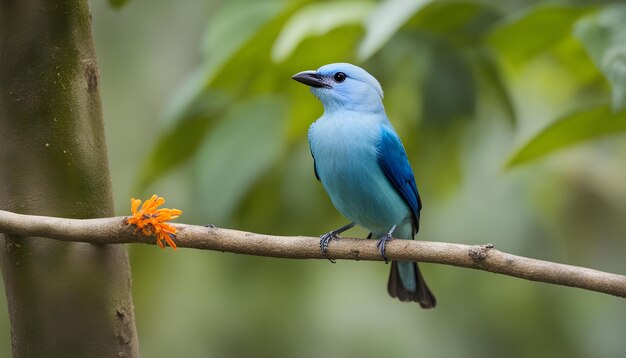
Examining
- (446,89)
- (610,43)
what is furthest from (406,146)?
(610,43)

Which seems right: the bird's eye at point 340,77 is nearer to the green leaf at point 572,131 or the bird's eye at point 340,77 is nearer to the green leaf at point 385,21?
the green leaf at point 385,21

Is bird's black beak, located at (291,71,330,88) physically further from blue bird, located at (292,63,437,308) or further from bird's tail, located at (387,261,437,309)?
bird's tail, located at (387,261,437,309)

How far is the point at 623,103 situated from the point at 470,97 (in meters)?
0.82

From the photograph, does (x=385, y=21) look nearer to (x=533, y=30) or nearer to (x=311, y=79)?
(x=311, y=79)

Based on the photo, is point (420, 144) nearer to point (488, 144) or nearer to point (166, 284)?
point (488, 144)

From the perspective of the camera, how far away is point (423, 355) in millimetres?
4805

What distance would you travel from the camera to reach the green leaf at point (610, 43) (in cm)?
262

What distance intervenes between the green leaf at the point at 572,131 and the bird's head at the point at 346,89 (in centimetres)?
52

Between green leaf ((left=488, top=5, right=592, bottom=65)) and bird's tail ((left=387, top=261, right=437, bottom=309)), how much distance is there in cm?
87

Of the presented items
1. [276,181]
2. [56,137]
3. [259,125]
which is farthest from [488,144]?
[56,137]

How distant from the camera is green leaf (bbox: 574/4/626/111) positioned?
2625 mm

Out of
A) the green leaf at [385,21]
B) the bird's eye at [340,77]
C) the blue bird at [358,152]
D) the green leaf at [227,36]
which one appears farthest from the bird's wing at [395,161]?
the green leaf at [227,36]

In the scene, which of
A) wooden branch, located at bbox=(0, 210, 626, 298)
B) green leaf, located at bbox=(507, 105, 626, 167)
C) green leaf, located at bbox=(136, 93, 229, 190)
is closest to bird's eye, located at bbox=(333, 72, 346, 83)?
green leaf, located at bbox=(136, 93, 229, 190)

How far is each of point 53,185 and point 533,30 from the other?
1.82 m
